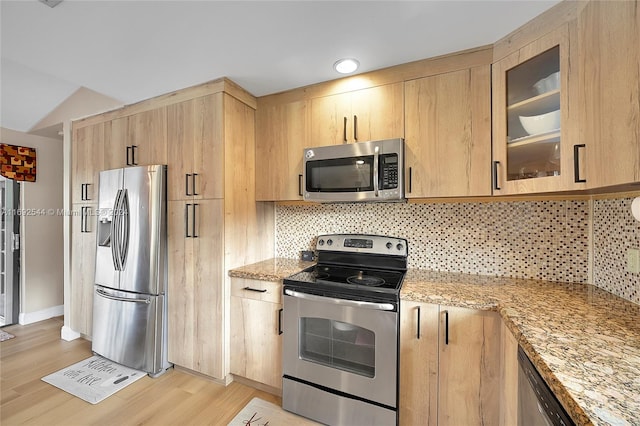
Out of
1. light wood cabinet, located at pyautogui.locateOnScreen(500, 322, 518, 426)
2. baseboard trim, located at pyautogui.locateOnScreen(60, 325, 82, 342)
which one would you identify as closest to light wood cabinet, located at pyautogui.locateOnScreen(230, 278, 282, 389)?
light wood cabinet, located at pyautogui.locateOnScreen(500, 322, 518, 426)

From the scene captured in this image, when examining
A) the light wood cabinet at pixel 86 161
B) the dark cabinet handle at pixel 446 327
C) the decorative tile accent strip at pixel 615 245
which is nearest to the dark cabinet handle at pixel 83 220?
the light wood cabinet at pixel 86 161

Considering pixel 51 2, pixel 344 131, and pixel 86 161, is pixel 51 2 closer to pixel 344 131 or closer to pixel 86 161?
pixel 344 131

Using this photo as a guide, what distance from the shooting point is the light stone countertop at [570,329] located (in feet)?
2.17

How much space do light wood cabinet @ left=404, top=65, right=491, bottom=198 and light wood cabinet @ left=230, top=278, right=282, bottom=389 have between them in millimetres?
1236

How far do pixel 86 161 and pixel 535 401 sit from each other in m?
3.79

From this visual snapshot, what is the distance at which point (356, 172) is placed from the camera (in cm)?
190

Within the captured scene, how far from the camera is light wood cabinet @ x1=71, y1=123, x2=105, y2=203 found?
8.76ft

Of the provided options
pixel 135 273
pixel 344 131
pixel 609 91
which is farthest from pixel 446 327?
pixel 135 273

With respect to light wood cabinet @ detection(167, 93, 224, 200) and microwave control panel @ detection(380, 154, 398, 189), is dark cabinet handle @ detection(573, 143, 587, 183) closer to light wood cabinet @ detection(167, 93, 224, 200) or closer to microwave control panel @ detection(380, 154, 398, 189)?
microwave control panel @ detection(380, 154, 398, 189)

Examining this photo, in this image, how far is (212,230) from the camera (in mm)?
2084

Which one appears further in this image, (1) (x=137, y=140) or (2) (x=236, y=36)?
(1) (x=137, y=140)

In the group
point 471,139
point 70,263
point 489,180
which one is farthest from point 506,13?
point 70,263

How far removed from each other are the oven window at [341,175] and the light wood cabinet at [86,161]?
7.14ft

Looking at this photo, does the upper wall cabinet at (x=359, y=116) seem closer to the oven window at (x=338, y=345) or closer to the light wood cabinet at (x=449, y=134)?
the light wood cabinet at (x=449, y=134)
